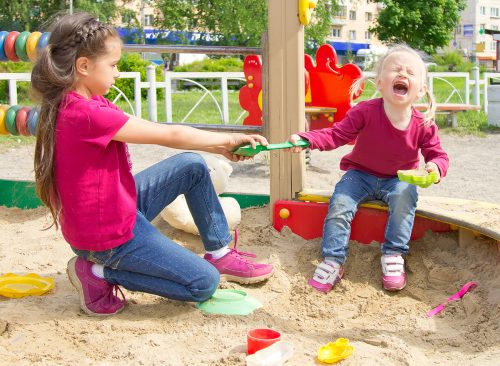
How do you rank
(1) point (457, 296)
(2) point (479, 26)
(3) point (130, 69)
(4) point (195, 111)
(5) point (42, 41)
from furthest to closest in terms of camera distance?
1. (2) point (479, 26)
2. (3) point (130, 69)
3. (4) point (195, 111)
4. (5) point (42, 41)
5. (1) point (457, 296)

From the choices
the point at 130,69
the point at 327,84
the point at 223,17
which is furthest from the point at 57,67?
the point at 223,17

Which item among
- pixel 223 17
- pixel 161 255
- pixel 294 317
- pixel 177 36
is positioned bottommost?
pixel 294 317

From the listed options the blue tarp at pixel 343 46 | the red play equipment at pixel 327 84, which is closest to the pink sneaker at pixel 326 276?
the red play equipment at pixel 327 84

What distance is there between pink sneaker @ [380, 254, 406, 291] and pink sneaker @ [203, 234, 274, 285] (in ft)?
1.39

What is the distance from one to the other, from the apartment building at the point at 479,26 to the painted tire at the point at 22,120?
55.8 metres

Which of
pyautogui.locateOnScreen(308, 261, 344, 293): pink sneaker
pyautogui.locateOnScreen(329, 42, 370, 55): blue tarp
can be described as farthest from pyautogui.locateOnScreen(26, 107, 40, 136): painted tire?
pyautogui.locateOnScreen(329, 42, 370, 55): blue tarp

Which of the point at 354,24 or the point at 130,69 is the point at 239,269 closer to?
the point at 130,69

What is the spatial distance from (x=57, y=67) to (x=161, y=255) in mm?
676

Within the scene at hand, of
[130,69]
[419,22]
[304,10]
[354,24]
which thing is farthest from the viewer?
[354,24]

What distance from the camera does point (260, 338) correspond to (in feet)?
6.49

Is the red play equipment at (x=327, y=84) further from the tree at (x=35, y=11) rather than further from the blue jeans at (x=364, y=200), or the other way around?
the tree at (x=35, y=11)

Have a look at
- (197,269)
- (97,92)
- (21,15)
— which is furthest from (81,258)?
(21,15)

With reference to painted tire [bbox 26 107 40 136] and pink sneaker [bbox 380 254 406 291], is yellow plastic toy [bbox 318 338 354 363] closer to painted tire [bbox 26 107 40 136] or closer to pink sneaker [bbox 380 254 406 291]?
pink sneaker [bbox 380 254 406 291]

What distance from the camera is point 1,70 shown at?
15.5 m
